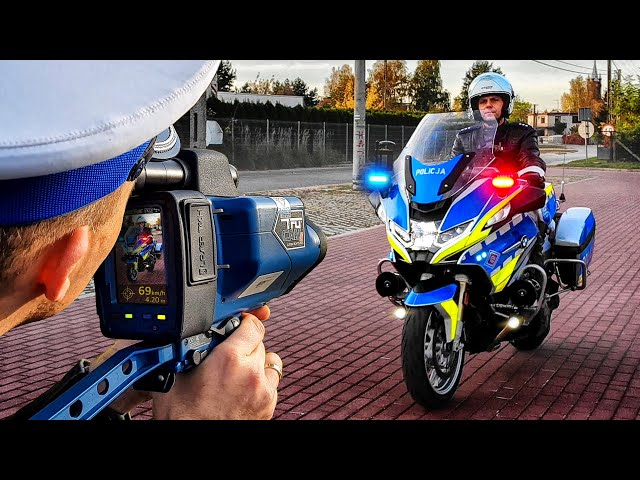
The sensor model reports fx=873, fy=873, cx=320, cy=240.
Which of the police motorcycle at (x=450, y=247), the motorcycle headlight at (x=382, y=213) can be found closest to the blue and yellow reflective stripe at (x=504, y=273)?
the police motorcycle at (x=450, y=247)

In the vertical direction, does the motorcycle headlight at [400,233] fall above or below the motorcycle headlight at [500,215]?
below

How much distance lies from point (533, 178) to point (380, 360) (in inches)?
64.4

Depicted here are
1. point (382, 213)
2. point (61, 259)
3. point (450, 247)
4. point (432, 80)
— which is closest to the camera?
point (61, 259)

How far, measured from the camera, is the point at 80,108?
2.05ft

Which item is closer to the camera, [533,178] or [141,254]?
[141,254]

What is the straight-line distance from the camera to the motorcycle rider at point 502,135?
4.19 metres

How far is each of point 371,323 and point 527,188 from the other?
8.11ft

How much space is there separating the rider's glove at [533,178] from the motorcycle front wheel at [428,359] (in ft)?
2.50

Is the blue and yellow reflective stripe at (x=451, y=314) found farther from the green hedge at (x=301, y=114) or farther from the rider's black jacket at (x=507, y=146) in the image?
the green hedge at (x=301, y=114)

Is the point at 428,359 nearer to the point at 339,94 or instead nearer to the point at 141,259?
the point at 141,259

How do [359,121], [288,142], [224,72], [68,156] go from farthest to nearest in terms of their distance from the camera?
1. [288,142]
2. [359,121]
3. [224,72]
4. [68,156]

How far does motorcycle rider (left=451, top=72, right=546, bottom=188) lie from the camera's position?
4.19 meters

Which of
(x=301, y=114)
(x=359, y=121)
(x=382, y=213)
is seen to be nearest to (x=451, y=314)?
(x=382, y=213)
